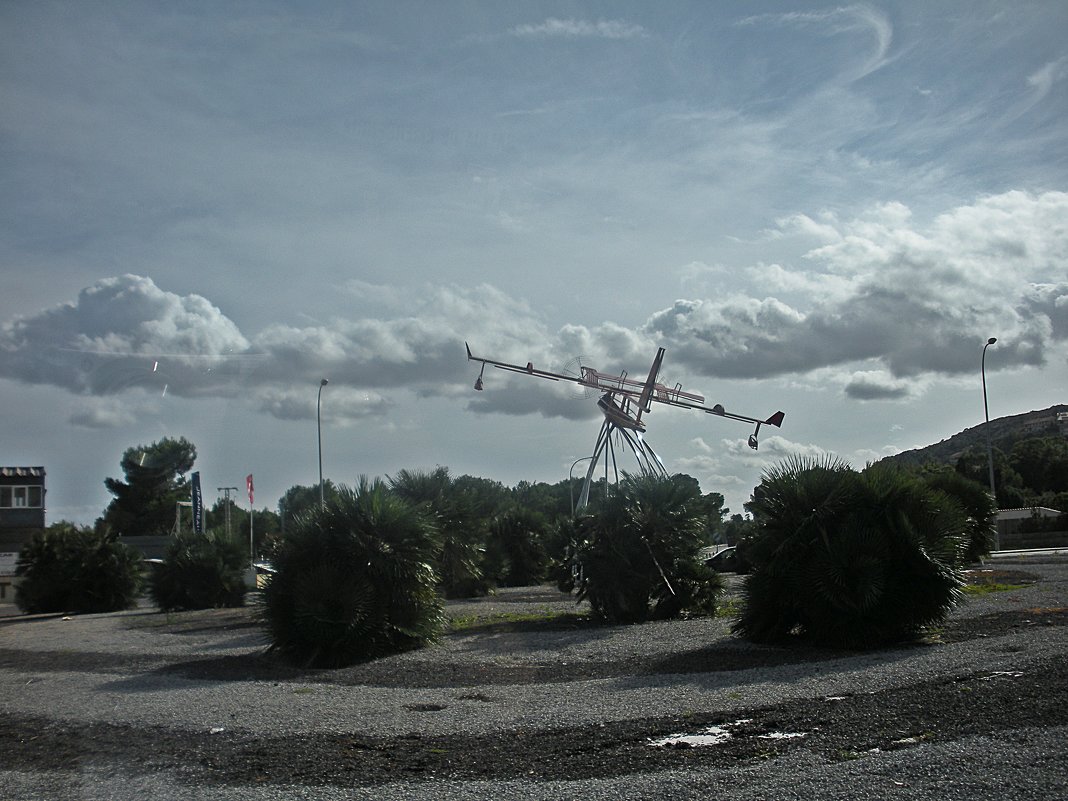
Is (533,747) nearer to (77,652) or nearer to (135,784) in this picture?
(135,784)

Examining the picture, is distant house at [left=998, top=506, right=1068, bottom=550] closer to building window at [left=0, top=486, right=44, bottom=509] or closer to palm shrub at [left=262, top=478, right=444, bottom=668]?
palm shrub at [left=262, top=478, right=444, bottom=668]

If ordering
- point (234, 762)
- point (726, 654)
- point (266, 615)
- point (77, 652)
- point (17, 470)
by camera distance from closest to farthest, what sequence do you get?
point (234, 762) < point (726, 654) < point (266, 615) < point (77, 652) < point (17, 470)

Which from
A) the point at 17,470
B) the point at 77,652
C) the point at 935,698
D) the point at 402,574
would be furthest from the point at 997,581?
the point at 17,470

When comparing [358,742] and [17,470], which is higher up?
[17,470]

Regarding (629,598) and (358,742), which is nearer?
(358,742)

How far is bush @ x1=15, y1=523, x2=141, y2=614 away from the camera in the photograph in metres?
38.7

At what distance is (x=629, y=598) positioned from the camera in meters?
22.4

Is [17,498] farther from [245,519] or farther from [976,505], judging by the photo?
[976,505]

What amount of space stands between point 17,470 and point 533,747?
66.3 meters

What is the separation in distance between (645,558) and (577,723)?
12294 mm

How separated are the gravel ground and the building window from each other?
2054 inches

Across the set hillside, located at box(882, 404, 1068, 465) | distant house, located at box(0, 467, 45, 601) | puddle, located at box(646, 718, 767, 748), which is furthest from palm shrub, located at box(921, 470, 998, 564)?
hillside, located at box(882, 404, 1068, 465)

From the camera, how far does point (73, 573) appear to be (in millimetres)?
38625

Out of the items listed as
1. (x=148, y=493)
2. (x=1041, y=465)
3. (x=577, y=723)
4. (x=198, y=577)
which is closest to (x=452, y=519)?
(x=198, y=577)
